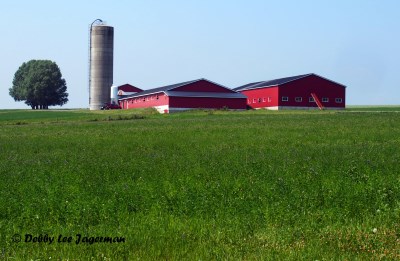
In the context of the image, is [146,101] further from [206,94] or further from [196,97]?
[206,94]

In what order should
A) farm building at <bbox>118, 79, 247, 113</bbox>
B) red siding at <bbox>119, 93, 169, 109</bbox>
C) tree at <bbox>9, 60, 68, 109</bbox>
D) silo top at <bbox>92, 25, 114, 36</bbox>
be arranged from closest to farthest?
farm building at <bbox>118, 79, 247, 113</bbox> → red siding at <bbox>119, 93, 169, 109</bbox> → silo top at <bbox>92, 25, 114, 36</bbox> → tree at <bbox>9, 60, 68, 109</bbox>

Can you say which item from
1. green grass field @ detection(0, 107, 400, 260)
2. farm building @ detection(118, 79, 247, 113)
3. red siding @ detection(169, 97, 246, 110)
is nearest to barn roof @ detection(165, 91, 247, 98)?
farm building @ detection(118, 79, 247, 113)

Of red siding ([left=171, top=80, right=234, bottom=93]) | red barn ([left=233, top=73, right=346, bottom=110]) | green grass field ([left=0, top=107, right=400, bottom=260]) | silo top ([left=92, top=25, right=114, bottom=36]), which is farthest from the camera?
silo top ([left=92, top=25, right=114, bottom=36])

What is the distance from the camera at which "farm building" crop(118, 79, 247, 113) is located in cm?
7506

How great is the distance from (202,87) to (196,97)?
229 cm

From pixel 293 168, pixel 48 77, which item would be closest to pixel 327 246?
pixel 293 168

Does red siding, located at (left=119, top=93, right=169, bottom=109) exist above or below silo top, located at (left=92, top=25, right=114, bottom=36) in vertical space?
below

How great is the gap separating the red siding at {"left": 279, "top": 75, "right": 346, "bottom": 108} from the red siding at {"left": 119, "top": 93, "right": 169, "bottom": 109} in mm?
15399

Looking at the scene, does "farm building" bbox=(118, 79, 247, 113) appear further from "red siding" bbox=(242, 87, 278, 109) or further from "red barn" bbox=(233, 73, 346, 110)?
"red barn" bbox=(233, 73, 346, 110)

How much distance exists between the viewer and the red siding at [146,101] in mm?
76844

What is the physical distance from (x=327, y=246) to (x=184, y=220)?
2590 mm

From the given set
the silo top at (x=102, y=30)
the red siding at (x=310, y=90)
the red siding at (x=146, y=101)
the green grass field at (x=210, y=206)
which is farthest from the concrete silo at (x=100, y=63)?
the green grass field at (x=210, y=206)

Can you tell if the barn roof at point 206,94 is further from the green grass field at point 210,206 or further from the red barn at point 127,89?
the green grass field at point 210,206

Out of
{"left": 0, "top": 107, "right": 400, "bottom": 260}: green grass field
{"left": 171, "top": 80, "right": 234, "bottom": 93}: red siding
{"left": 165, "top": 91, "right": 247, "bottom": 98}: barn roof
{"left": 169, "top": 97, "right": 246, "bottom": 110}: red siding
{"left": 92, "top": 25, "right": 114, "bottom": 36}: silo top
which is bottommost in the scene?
{"left": 0, "top": 107, "right": 400, "bottom": 260}: green grass field
